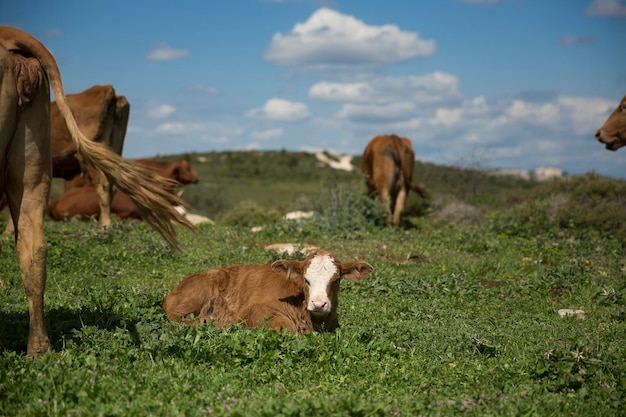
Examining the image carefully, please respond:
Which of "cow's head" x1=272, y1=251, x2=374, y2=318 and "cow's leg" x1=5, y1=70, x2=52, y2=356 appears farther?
"cow's head" x1=272, y1=251, x2=374, y2=318

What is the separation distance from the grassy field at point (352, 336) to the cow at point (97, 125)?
3.57ft

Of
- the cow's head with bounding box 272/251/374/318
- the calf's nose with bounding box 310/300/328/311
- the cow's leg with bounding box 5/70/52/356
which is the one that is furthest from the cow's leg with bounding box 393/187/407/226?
the cow's leg with bounding box 5/70/52/356

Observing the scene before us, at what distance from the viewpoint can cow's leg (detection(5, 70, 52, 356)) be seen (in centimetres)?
643

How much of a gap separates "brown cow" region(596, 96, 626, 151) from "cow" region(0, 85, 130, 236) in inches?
429

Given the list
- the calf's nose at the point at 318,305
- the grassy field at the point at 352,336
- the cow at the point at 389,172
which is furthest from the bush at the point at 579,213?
the calf's nose at the point at 318,305

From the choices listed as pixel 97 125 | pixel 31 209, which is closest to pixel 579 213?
pixel 97 125

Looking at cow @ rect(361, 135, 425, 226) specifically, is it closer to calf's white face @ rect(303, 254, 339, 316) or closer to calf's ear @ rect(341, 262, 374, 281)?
calf's ear @ rect(341, 262, 374, 281)

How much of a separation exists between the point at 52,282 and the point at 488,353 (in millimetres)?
6495

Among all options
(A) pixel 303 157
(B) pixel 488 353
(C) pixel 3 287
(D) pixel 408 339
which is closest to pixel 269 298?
(D) pixel 408 339

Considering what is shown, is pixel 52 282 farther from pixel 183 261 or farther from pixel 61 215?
pixel 61 215

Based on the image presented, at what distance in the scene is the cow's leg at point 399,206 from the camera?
70.1ft

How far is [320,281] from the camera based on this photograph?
827cm

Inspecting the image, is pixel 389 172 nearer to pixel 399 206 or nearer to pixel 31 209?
pixel 399 206

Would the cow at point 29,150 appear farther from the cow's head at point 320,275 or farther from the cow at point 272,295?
the cow's head at point 320,275
